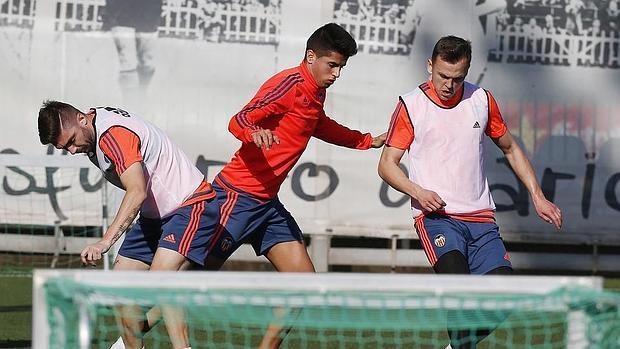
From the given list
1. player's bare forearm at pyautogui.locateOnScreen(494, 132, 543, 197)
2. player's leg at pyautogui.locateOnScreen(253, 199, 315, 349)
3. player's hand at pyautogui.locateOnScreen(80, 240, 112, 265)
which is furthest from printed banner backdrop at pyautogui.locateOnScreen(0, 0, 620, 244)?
player's hand at pyautogui.locateOnScreen(80, 240, 112, 265)

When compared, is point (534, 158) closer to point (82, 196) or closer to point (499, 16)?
point (499, 16)

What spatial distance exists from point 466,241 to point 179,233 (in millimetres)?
1506

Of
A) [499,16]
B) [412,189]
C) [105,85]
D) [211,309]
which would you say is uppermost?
[499,16]

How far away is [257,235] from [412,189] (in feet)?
3.75

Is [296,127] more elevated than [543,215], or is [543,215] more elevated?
[296,127]

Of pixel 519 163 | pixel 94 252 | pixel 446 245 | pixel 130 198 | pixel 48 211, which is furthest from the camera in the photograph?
pixel 48 211

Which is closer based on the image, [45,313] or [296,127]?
[45,313]

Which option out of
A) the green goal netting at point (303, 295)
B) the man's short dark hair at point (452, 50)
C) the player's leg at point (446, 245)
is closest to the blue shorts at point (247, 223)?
the player's leg at point (446, 245)

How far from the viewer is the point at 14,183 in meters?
12.0

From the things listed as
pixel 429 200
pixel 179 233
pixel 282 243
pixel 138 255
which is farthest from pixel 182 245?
pixel 429 200

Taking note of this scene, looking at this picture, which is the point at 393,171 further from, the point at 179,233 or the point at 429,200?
the point at 179,233

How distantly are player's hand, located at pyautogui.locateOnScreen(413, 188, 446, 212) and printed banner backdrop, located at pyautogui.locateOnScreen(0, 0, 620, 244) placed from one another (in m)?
5.83

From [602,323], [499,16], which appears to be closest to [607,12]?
[499,16]

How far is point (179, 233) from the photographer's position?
6.50 meters
